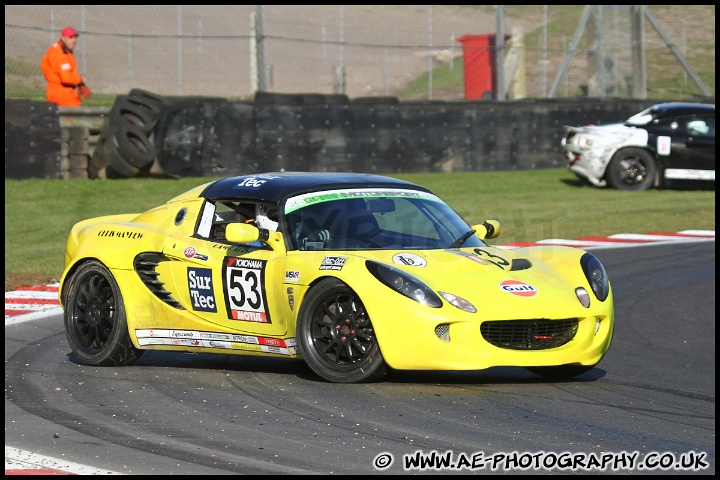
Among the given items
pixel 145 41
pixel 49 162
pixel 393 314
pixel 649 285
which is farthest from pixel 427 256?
pixel 145 41

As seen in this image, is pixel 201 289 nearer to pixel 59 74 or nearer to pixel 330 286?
pixel 330 286

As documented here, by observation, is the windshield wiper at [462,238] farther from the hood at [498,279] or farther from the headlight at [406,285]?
the headlight at [406,285]

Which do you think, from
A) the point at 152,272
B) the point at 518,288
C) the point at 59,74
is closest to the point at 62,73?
the point at 59,74

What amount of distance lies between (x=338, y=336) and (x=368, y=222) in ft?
3.20

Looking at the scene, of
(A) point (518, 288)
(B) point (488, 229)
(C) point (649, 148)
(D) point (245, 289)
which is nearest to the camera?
(A) point (518, 288)

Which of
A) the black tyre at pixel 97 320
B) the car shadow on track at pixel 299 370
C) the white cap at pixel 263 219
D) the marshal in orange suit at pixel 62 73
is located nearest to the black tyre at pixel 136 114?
the marshal in orange suit at pixel 62 73

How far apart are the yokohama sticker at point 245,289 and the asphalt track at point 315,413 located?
1.24ft

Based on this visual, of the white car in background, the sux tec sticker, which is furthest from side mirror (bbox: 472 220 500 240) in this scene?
the white car in background

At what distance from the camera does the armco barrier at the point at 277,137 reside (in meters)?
17.3

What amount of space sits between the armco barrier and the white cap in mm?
9394

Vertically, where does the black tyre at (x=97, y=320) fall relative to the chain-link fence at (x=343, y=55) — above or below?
below

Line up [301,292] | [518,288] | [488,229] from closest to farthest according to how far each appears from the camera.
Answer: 1. [518,288]
2. [301,292]
3. [488,229]

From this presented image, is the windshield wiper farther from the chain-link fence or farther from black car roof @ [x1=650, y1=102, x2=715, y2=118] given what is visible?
black car roof @ [x1=650, y1=102, x2=715, y2=118]

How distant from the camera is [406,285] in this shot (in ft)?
22.8
